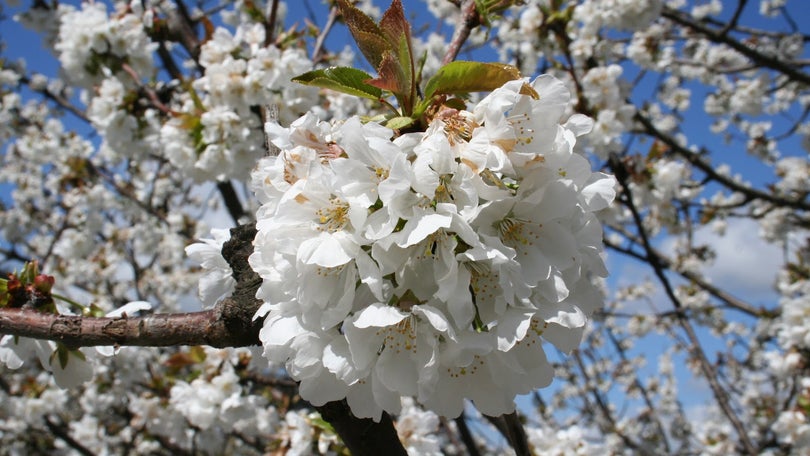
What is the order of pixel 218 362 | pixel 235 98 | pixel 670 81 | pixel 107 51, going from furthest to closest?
pixel 670 81, pixel 107 51, pixel 218 362, pixel 235 98

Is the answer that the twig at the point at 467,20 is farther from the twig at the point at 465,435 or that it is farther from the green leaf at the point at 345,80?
the twig at the point at 465,435

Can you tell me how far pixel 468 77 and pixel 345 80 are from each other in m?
0.23

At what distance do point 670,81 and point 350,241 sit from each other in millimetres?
10246

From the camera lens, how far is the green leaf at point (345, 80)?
0.99 metres

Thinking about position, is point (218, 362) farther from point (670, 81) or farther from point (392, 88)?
point (670, 81)

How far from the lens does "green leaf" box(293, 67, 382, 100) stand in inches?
38.9

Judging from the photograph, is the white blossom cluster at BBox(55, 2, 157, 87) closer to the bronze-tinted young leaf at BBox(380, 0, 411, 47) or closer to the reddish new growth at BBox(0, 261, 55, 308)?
the reddish new growth at BBox(0, 261, 55, 308)

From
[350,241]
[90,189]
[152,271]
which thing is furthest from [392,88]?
[152,271]

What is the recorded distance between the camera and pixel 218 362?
309cm

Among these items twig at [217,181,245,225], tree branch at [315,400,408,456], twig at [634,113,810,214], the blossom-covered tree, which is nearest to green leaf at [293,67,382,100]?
the blossom-covered tree

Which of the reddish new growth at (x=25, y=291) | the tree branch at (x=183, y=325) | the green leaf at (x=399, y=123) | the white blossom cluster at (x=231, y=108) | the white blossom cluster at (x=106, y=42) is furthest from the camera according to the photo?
the white blossom cluster at (x=106, y=42)

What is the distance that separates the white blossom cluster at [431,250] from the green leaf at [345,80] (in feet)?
0.37

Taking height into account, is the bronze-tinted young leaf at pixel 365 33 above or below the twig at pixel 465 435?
above

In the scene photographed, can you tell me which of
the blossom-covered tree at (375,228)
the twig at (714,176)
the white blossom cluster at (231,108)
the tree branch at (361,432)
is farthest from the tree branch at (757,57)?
the tree branch at (361,432)
